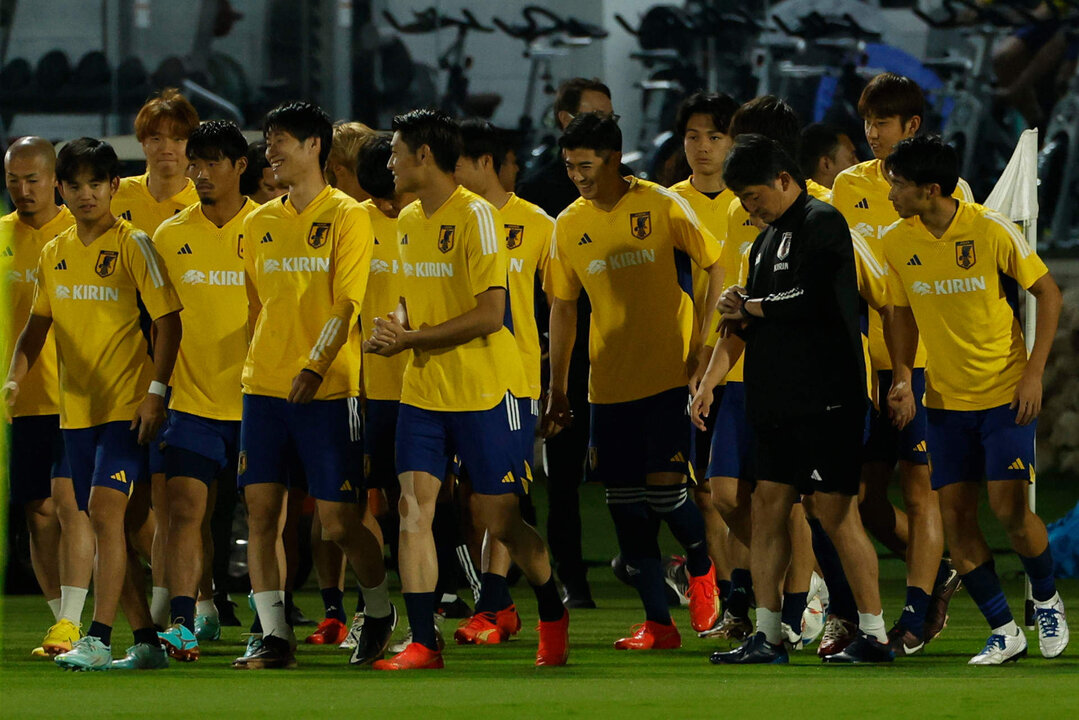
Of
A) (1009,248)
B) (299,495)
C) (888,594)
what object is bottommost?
(888,594)

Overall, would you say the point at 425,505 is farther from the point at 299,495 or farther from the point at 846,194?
the point at 846,194

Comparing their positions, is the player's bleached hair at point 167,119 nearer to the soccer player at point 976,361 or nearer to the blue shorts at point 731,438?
the blue shorts at point 731,438

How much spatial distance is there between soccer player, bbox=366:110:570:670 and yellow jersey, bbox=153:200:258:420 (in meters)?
0.93

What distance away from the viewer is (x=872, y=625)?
22.7ft

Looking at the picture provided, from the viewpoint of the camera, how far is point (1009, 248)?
6918 mm

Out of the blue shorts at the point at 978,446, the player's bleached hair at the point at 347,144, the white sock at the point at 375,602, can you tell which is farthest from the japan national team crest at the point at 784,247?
the player's bleached hair at the point at 347,144

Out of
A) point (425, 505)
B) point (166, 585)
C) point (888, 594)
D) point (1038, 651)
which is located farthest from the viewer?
point (888, 594)

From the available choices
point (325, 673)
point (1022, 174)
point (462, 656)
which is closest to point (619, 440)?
point (462, 656)

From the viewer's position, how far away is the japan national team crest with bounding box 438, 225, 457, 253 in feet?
22.5

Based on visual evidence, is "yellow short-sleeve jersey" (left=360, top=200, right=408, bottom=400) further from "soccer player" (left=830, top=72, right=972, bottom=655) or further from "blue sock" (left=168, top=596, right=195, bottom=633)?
"soccer player" (left=830, top=72, right=972, bottom=655)

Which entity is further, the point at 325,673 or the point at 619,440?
the point at 619,440

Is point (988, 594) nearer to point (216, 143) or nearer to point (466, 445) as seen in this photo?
point (466, 445)

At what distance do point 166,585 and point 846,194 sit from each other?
328 centimetres

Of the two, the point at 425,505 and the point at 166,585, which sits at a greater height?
the point at 425,505
